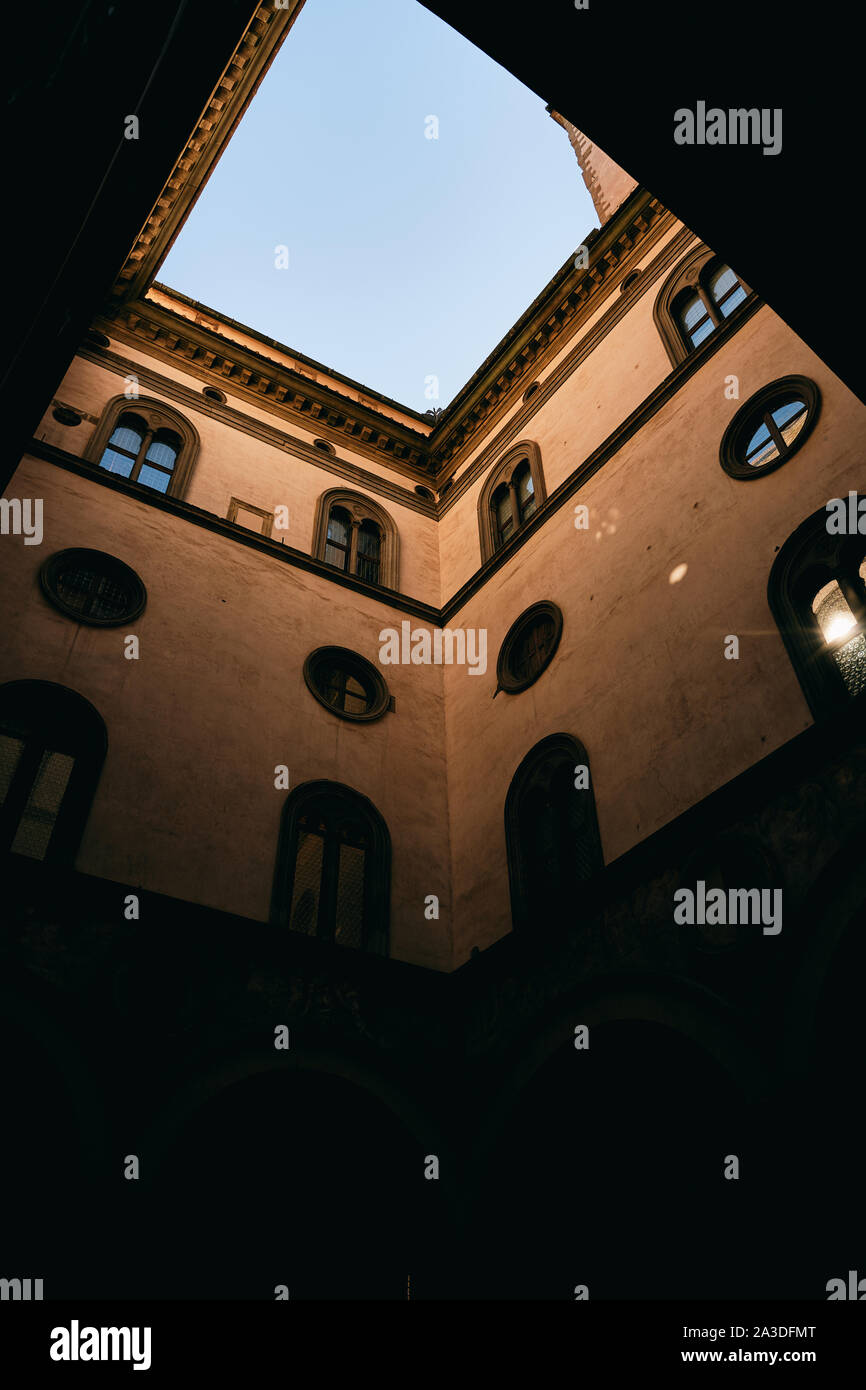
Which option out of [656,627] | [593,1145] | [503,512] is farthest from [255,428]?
[593,1145]

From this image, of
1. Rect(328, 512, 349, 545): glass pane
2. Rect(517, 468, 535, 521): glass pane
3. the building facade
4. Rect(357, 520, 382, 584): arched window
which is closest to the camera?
the building facade

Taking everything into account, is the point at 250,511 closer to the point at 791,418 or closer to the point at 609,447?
the point at 609,447

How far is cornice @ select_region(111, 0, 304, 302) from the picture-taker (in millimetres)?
14633

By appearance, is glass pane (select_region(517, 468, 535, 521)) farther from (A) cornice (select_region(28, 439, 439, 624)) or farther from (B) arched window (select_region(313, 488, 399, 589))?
(B) arched window (select_region(313, 488, 399, 589))

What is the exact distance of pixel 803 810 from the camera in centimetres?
692

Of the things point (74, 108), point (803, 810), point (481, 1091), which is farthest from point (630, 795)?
point (74, 108)

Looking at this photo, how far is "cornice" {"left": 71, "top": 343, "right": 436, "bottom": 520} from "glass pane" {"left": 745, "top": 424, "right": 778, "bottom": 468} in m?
7.72

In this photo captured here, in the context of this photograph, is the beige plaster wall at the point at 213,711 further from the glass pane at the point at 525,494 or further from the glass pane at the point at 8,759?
the glass pane at the point at 525,494

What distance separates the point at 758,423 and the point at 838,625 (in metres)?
3.33

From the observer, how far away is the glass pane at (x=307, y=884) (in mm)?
9484

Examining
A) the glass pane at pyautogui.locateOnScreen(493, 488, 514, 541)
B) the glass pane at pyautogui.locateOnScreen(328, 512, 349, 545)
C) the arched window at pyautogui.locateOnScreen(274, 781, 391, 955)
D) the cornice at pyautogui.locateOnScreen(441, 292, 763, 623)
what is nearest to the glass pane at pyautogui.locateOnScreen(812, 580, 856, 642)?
the cornice at pyautogui.locateOnScreen(441, 292, 763, 623)

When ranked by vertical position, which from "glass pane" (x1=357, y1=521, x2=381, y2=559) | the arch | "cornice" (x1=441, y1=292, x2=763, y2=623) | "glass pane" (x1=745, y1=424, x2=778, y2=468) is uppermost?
"glass pane" (x1=357, y1=521, x2=381, y2=559)

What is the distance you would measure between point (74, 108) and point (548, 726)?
25.8ft

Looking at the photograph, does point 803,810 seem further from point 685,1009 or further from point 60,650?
point 60,650
